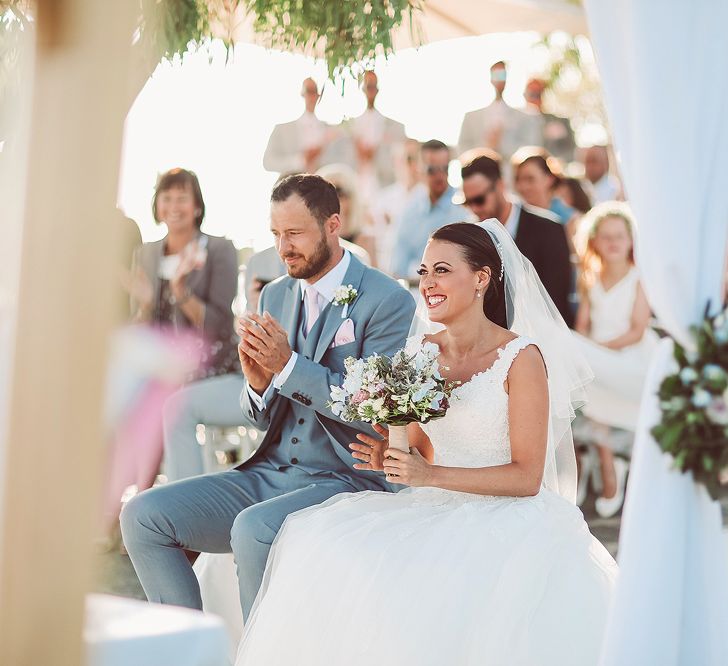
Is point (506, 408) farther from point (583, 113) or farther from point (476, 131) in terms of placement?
point (583, 113)

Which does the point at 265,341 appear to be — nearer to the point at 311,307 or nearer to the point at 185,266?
the point at 311,307

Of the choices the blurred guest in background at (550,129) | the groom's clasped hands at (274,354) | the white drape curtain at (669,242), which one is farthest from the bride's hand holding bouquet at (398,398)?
the blurred guest in background at (550,129)

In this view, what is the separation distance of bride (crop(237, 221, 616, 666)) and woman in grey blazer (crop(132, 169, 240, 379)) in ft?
7.55

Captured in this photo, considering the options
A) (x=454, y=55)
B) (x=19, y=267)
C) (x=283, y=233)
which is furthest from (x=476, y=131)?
(x=19, y=267)

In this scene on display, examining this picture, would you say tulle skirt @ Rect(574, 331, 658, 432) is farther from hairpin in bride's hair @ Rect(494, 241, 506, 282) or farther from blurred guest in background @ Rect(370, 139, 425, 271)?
hairpin in bride's hair @ Rect(494, 241, 506, 282)

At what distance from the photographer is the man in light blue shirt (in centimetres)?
741

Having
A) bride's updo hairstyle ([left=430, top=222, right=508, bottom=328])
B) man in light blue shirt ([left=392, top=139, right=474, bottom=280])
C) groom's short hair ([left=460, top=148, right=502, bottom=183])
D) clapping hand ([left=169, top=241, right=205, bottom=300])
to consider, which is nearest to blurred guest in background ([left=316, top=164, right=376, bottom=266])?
man in light blue shirt ([left=392, top=139, right=474, bottom=280])

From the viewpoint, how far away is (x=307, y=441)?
438 cm

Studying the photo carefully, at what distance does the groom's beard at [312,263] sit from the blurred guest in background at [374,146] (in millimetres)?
4514

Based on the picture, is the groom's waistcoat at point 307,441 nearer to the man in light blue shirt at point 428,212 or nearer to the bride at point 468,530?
the bride at point 468,530

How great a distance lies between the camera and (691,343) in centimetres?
303

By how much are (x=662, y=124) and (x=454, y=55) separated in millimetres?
3749

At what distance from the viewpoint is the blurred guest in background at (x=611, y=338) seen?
24.6 ft

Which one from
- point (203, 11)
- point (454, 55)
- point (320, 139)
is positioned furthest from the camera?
point (320, 139)
